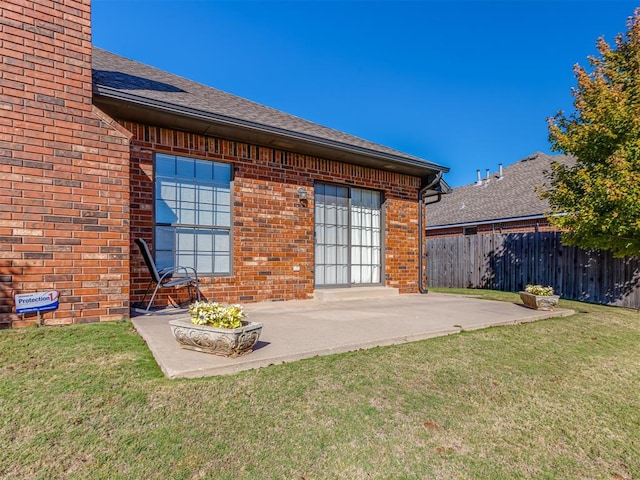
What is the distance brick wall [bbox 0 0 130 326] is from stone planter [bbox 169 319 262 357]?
1.76 metres

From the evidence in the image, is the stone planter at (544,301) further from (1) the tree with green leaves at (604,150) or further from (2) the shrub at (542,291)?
(1) the tree with green leaves at (604,150)

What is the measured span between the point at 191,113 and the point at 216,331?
3.74 metres

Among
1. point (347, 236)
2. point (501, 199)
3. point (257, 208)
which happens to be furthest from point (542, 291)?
point (501, 199)

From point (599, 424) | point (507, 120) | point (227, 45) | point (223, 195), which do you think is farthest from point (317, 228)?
point (507, 120)

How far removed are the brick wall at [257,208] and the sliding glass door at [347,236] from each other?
1.10 feet

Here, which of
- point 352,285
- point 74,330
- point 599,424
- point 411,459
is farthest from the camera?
point 352,285

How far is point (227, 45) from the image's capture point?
41.3ft

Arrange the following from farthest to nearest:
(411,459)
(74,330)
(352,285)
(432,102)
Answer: (432,102), (352,285), (74,330), (411,459)

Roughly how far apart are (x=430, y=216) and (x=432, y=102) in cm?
606

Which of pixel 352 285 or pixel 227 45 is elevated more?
pixel 227 45

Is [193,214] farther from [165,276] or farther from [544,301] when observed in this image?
[544,301]

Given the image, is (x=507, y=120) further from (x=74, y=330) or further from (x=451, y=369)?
(x=74, y=330)

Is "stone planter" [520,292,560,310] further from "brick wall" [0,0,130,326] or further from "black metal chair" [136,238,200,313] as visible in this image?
"brick wall" [0,0,130,326]

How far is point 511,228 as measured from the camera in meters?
15.0
